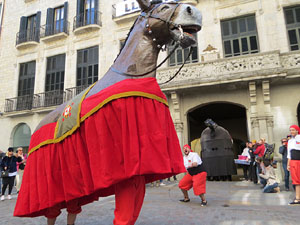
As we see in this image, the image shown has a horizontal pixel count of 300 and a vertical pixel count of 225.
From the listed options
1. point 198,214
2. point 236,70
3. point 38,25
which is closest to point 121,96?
point 198,214

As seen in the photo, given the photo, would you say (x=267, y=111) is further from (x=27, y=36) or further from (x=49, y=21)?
(x=27, y=36)

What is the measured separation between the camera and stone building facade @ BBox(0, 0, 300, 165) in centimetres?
1156

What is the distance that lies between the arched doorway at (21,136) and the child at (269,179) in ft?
48.9

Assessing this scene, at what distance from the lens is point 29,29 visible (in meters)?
18.8

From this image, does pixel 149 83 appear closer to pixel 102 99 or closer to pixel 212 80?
pixel 102 99

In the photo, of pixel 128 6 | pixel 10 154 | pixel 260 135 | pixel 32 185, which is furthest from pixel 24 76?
pixel 32 185

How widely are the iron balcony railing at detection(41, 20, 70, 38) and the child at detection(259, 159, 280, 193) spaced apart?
50.2 feet

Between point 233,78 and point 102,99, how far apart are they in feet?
33.6

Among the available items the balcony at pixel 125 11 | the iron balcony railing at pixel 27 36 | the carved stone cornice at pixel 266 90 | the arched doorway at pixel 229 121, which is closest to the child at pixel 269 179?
the carved stone cornice at pixel 266 90

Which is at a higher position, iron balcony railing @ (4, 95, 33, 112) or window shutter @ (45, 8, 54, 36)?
window shutter @ (45, 8, 54, 36)

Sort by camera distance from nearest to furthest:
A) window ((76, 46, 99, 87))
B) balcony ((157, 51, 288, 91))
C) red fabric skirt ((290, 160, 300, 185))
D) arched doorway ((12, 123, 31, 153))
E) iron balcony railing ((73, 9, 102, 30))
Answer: red fabric skirt ((290, 160, 300, 185)), balcony ((157, 51, 288, 91)), window ((76, 46, 99, 87)), iron balcony railing ((73, 9, 102, 30)), arched doorway ((12, 123, 31, 153))

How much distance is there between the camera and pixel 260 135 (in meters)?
11.3

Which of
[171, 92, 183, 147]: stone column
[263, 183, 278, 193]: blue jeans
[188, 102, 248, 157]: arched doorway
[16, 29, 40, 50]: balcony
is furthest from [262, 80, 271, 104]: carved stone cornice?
[16, 29, 40, 50]: balcony

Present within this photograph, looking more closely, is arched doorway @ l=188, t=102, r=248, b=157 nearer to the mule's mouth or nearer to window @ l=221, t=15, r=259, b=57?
window @ l=221, t=15, r=259, b=57
